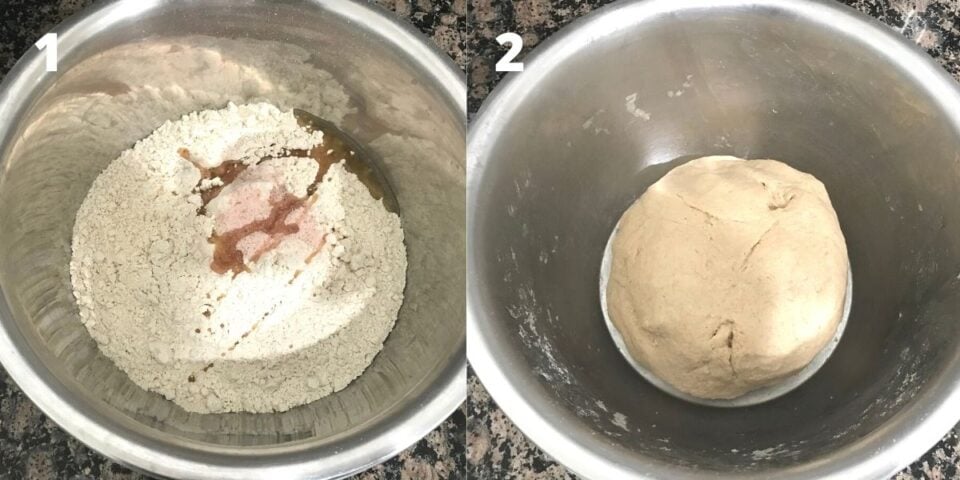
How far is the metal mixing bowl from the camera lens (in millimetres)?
825

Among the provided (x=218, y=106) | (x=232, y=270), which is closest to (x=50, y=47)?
(x=218, y=106)

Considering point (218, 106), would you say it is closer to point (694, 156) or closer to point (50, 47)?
point (50, 47)

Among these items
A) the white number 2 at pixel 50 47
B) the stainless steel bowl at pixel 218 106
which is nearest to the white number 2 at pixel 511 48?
the stainless steel bowl at pixel 218 106

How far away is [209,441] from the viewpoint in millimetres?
953

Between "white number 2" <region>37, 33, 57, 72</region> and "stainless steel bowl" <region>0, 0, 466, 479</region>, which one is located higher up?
"white number 2" <region>37, 33, 57, 72</region>

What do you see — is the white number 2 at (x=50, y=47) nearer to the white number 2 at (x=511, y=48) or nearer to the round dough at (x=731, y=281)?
the white number 2 at (x=511, y=48)

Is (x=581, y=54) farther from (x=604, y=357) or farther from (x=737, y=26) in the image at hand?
(x=604, y=357)

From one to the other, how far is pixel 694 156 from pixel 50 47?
80 centimetres

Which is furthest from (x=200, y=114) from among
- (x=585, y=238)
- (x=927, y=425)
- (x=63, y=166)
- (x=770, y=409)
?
(x=927, y=425)

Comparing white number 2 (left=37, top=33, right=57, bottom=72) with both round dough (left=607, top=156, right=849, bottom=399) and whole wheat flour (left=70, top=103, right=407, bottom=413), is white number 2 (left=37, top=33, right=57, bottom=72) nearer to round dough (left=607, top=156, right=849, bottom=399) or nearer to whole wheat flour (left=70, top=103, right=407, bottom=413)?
whole wheat flour (left=70, top=103, right=407, bottom=413)

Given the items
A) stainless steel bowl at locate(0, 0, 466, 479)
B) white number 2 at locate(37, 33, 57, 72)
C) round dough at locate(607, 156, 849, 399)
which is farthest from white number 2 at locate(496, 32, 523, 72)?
white number 2 at locate(37, 33, 57, 72)

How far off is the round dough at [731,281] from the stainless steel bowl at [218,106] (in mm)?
227

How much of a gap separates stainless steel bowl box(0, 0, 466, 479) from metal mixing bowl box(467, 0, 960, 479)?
0.12 metres

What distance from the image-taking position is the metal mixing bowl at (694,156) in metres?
0.82
